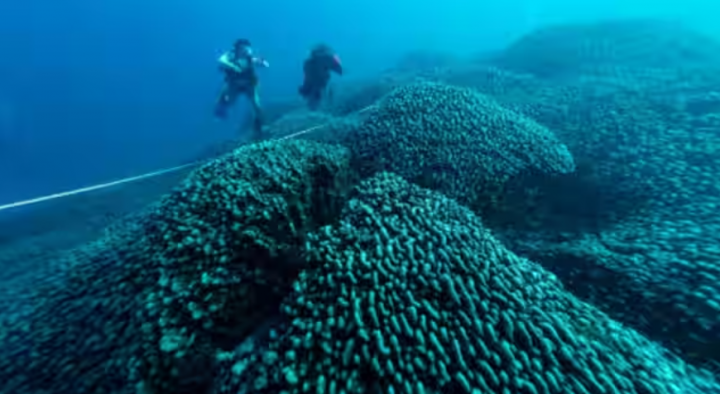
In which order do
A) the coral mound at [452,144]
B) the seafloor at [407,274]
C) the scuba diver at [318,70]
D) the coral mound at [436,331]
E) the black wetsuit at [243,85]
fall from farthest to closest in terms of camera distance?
the scuba diver at [318,70] → the black wetsuit at [243,85] → the coral mound at [452,144] → the seafloor at [407,274] → the coral mound at [436,331]

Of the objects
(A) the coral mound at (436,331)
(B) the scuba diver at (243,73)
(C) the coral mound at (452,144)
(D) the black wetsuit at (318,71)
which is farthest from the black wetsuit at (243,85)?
(A) the coral mound at (436,331)

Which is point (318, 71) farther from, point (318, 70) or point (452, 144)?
point (452, 144)

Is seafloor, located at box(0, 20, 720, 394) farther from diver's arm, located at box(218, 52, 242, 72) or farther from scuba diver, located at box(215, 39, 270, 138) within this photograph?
diver's arm, located at box(218, 52, 242, 72)

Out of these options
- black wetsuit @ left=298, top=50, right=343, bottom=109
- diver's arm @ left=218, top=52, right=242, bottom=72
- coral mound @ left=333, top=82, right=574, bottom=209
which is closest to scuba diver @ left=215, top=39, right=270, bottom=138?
diver's arm @ left=218, top=52, right=242, bottom=72

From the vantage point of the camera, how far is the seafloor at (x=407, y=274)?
3.43 m

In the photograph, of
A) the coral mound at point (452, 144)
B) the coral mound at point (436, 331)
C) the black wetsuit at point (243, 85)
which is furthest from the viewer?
the black wetsuit at point (243, 85)

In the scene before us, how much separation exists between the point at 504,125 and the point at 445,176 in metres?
1.56

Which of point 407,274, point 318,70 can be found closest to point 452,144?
point 407,274

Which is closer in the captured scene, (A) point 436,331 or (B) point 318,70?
(A) point 436,331

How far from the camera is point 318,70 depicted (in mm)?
11805

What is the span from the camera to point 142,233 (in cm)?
509

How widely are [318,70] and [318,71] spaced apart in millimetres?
29

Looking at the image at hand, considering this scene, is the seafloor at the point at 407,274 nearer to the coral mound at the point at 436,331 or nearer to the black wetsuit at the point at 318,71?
the coral mound at the point at 436,331

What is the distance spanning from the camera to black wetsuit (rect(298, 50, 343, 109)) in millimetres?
11477
